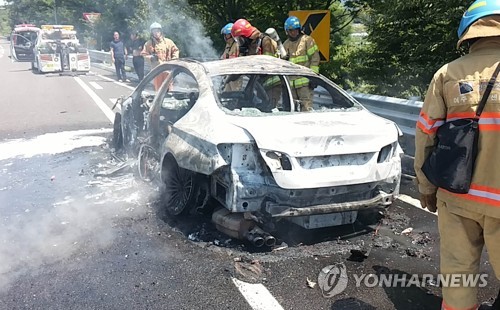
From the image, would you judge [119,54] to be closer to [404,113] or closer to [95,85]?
[95,85]

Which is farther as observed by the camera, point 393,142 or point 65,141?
point 65,141

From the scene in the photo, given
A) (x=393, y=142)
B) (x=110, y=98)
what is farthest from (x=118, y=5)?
(x=393, y=142)

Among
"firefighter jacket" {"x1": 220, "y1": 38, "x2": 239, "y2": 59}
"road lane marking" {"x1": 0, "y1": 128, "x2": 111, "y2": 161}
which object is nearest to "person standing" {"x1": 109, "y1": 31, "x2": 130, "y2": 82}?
"road lane marking" {"x1": 0, "y1": 128, "x2": 111, "y2": 161}

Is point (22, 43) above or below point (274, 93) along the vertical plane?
below

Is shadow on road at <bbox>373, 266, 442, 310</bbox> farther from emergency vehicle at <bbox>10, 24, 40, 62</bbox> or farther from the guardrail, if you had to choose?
emergency vehicle at <bbox>10, 24, 40, 62</bbox>

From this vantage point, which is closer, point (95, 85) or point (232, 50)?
point (232, 50)

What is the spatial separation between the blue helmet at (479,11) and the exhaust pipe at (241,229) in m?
2.14

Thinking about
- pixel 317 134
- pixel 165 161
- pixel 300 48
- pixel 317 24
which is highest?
pixel 317 24

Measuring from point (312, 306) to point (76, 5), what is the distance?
1876 inches

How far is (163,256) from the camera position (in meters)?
3.88

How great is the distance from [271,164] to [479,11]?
72.3 inches

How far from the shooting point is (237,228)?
396cm

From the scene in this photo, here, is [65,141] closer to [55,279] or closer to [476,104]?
[55,279]

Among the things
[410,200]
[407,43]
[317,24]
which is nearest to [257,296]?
[410,200]
